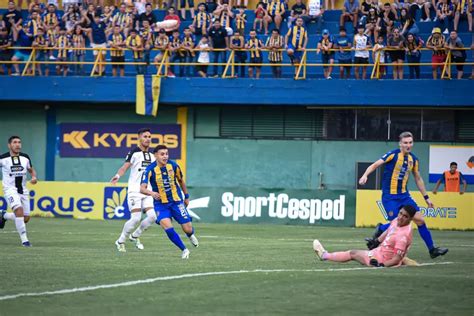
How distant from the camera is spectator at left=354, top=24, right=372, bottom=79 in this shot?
3253 cm

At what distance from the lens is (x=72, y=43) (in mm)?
35531

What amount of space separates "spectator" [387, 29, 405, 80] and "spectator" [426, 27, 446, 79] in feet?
2.81

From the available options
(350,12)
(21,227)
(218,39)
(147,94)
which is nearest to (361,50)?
(350,12)

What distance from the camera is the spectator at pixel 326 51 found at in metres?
32.8

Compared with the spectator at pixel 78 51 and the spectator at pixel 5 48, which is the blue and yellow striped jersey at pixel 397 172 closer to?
the spectator at pixel 78 51

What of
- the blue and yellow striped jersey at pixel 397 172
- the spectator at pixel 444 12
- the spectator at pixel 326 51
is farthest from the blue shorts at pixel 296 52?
the blue and yellow striped jersey at pixel 397 172

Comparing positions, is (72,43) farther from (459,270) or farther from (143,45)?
(459,270)

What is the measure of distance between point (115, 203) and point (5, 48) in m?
7.40

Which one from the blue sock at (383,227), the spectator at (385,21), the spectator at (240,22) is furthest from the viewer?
the spectator at (240,22)

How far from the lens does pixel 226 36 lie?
3444 cm

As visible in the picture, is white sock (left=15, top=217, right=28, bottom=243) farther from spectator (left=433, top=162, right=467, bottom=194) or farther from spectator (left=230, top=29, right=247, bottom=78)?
spectator (left=433, top=162, right=467, bottom=194)

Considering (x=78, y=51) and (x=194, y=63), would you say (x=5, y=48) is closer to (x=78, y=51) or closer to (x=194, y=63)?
(x=78, y=51)

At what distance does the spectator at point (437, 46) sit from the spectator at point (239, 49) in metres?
6.14

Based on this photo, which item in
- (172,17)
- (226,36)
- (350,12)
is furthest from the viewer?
(172,17)
